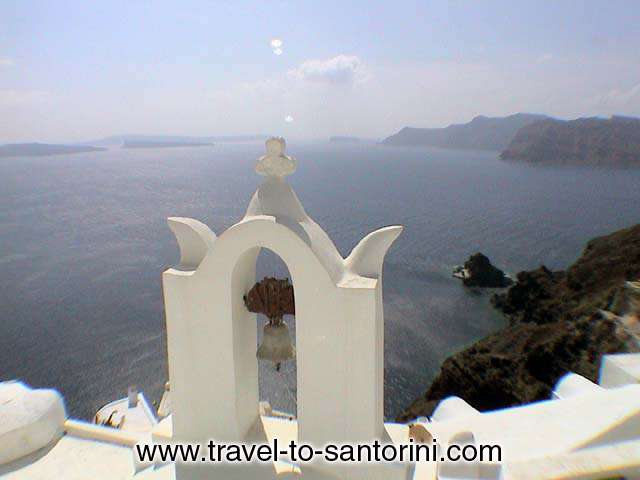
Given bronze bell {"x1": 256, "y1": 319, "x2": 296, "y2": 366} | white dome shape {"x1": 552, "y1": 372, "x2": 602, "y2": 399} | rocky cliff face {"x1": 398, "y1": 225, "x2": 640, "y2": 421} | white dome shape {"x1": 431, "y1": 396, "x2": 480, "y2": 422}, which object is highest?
bronze bell {"x1": 256, "y1": 319, "x2": 296, "y2": 366}

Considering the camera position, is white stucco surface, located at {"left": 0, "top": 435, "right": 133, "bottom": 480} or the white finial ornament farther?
white stucco surface, located at {"left": 0, "top": 435, "right": 133, "bottom": 480}

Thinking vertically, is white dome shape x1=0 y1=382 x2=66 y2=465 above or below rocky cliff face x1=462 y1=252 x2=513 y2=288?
above

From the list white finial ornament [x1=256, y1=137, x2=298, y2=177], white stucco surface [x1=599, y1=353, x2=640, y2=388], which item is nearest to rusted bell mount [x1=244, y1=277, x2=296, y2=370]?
white finial ornament [x1=256, y1=137, x2=298, y2=177]

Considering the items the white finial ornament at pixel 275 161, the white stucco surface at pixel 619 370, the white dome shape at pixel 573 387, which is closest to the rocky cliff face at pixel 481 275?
the white dome shape at pixel 573 387

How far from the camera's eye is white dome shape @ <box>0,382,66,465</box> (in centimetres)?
511

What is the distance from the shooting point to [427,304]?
1357 inches

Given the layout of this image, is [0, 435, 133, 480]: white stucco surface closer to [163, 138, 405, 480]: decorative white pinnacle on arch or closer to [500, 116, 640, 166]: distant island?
[163, 138, 405, 480]: decorative white pinnacle on arch

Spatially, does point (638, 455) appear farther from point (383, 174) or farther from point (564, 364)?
point (383, 174)

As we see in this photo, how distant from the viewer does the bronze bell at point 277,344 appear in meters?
4.48

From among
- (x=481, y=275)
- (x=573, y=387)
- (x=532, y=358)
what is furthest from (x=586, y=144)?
(x=573, y=387)

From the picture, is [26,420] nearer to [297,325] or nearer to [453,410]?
[297,325]

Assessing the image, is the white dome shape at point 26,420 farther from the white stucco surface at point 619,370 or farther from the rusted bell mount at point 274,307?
the white stucco surface at point 619,370

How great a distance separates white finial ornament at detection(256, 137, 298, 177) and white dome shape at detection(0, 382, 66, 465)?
12.6 ft

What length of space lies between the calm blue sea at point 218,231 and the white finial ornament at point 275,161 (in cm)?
2082
